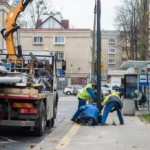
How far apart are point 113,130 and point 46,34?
62.8m

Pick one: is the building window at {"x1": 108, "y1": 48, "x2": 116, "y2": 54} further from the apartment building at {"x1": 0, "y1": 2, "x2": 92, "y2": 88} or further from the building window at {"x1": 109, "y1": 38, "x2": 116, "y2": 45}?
the apartment building at {"x1": 0, "y1": 2, "x2": 92, "y2": 88}

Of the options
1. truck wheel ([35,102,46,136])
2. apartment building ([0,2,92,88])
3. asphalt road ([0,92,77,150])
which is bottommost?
asphalt road ([0,92,77,150])

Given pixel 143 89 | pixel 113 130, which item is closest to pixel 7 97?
pixel 113 130

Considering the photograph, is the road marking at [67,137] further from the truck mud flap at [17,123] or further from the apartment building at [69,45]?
the apartment building at [69,45]

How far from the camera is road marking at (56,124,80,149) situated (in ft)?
39.4

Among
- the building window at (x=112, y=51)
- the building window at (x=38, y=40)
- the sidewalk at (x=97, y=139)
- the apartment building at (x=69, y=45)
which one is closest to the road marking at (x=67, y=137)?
the sidewalk at (x=97, y=139)

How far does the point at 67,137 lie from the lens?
13672 mm

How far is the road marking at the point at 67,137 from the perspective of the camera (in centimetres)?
1201

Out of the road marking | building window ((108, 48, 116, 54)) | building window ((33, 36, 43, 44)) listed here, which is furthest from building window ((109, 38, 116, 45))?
the road marking

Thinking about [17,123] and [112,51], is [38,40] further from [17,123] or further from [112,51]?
[17,123]

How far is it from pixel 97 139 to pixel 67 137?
90cm

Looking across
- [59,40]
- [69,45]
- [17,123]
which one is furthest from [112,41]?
[17,123]

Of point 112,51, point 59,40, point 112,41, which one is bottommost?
point 112,51

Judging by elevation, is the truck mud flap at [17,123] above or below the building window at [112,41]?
below
